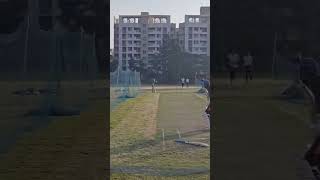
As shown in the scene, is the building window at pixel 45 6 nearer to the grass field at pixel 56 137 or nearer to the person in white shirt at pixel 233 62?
the grass field at pixel 56 137

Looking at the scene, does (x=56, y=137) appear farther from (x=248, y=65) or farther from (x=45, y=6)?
(x=248, y=65)

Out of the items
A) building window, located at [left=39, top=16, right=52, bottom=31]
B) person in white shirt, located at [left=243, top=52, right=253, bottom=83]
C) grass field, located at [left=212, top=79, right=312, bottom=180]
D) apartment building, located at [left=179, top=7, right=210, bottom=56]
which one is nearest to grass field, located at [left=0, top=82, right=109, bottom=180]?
building window, located at [left=39, top=16, right=52, bottom=31]

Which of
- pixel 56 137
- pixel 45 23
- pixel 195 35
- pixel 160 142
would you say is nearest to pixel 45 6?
pixel 45 23

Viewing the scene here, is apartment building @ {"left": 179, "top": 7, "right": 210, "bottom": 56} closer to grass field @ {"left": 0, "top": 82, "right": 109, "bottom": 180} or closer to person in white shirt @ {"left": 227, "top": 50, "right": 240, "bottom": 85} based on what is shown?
person in white shirt @ {"left": 227, "top": 50, "right": 240, "bottom": 85}

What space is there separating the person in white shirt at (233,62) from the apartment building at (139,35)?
1.42 m

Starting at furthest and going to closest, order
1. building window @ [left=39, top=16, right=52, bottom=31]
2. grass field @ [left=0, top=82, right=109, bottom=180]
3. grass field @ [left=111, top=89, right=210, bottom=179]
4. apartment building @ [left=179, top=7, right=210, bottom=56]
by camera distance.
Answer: grass field @ [left=111, top=89, right=210, bottom=179] < apartment building @ [left=179, top=7, right=210, bottom=56] < building window @ [left=39, top=16, right=52, bottom=31] < grass field @ [left=0, top=82, right=109, bottom=180]

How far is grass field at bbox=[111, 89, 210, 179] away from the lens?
18.5ft

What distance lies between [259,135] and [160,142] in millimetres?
4814

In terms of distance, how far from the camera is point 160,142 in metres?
8.25

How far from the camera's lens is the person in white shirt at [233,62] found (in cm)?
357

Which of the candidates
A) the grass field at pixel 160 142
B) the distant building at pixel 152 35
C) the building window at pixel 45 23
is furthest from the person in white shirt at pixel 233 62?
the grass field at pixel 160 142

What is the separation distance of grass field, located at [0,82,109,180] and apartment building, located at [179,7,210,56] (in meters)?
1.51

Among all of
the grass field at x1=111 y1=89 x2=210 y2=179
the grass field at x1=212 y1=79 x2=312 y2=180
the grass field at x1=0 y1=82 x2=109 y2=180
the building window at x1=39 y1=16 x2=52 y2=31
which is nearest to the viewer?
the grass field at x1=212 y1=79 x2=312 y2=180

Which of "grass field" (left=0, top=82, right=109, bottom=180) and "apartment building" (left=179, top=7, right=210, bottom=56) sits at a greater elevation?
"apartment building" (left=179, top=7, right=210, bottom=56)
